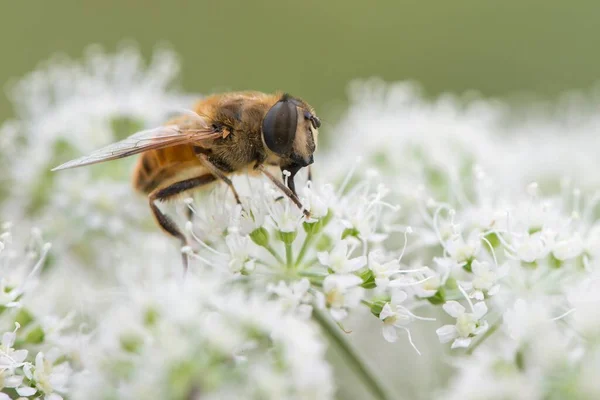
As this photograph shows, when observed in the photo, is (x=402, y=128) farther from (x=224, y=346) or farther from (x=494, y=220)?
(x=224, y=346)

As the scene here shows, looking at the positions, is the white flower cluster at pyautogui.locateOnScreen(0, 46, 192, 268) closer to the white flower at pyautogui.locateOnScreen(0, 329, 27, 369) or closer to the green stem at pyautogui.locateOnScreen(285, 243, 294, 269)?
the white flower at pyautogui.locateOnScreen(0, 329, 27, 369)

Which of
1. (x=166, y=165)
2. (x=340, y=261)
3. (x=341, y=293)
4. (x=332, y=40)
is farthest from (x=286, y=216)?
(x=332, y=40)

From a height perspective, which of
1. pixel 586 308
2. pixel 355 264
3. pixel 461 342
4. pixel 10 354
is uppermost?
pixel 586 308

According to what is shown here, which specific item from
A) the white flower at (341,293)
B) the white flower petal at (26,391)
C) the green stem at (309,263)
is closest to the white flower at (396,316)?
the white flower at (341,293)

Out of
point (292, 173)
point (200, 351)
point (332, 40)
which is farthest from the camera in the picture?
point (332, 40)

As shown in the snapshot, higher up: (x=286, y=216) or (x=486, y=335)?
(x=286, y=216)

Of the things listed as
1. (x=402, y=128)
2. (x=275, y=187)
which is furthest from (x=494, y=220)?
(x=402, y=128)

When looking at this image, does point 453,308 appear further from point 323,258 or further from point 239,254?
point 239,254

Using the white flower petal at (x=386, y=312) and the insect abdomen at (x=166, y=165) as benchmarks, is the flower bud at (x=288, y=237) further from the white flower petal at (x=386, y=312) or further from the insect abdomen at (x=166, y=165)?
the insect abdomen at (x=166, y=165)
